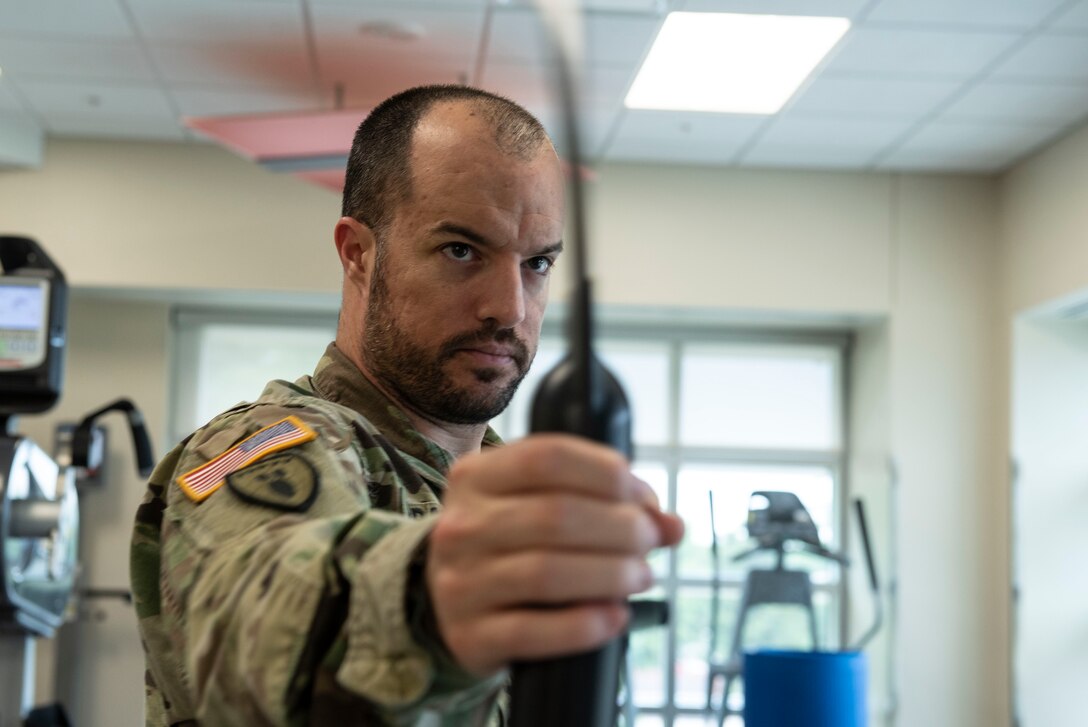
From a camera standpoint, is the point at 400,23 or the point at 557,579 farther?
the point at 400,23

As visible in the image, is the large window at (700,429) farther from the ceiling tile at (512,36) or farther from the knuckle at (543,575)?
the knuckle at (543,575)

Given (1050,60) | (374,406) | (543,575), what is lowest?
(543,575)

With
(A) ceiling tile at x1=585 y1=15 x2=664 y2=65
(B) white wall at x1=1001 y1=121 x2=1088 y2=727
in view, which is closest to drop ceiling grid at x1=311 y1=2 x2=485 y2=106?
(A) ceiling tile at x1=585 y1=15 x2=664 y2=65

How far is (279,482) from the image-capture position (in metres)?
0.79

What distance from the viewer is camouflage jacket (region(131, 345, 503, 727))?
1.95ft

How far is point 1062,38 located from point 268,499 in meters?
4.94

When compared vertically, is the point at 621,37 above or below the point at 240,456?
above

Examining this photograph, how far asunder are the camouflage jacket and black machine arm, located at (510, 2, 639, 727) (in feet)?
0.31

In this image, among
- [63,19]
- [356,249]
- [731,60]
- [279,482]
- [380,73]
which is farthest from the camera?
[380,73]

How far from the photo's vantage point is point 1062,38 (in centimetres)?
502

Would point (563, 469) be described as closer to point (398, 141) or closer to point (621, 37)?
point (398, 141)

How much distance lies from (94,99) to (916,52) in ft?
11.9

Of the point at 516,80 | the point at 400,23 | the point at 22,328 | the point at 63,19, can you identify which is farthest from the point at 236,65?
the point at 22,328

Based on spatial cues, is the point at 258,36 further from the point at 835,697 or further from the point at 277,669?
the point at 277,669
